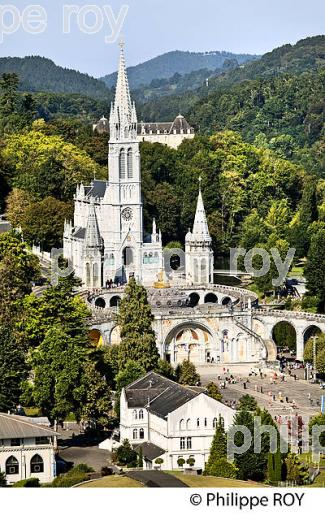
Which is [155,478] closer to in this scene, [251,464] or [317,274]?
[251,464]

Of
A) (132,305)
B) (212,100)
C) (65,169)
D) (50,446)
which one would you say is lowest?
(50,446)

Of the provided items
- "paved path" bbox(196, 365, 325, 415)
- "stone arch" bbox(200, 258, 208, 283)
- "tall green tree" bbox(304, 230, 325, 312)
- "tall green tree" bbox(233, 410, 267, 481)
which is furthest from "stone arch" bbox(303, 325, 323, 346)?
"tall green tree" bbox(233, 410, 267, 481)

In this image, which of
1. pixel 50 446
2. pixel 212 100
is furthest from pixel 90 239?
pixel 212 100

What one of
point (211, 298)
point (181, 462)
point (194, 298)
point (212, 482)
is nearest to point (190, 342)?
point (194, 298)

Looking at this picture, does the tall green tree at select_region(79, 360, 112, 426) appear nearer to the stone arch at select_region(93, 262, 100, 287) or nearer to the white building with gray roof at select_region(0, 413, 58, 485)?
the white building with gray roof at select_region(0, 413, 58, 485)

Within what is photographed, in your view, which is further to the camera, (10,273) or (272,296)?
(272,296)

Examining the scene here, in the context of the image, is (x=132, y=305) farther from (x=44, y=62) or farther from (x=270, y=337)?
(x=44, y=62)

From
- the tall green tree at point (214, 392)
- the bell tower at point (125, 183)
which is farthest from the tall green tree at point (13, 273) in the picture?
the tall green tree at point (214, 392)
